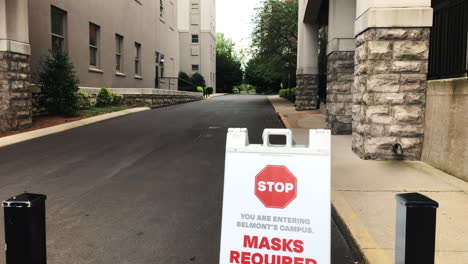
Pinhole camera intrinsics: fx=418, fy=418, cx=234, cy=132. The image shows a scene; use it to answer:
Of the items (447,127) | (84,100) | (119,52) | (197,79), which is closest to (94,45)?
(119,52)

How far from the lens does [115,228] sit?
15.4 ft

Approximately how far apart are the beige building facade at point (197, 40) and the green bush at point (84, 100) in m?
36.4

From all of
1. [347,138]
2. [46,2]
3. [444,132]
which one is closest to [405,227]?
[444,132]

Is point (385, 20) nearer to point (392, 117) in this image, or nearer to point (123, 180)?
point (392, 117)

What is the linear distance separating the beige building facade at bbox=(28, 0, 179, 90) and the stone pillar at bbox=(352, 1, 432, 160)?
11.8 meters

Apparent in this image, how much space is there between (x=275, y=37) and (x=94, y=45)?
13476 millimetres

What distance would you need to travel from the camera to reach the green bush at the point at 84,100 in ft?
53.1

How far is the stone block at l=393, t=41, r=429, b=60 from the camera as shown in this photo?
7.91m

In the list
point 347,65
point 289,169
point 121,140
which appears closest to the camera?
point 289,169

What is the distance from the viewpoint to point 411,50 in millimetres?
7934

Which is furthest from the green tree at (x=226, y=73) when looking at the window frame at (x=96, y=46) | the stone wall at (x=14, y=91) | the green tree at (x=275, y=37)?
the stone wall at (x=14, y=91)

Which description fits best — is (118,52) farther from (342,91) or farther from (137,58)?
(342,91)

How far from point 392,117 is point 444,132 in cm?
110

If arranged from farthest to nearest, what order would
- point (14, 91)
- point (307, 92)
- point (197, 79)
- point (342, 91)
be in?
Result: point (197, 79), point (307, 92), point (342, 91), point (14, 91)
